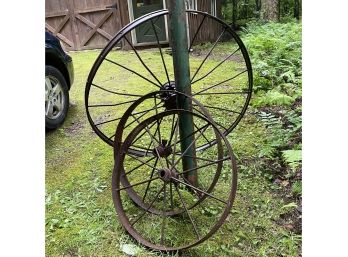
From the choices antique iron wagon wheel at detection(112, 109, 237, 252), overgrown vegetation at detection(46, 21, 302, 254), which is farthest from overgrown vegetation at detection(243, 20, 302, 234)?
antique iron wagon wheel at detection(112, 109, 237, 252)

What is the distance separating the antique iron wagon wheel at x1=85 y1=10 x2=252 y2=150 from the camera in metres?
2.70

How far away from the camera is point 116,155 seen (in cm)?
248

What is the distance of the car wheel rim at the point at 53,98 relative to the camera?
3.76m

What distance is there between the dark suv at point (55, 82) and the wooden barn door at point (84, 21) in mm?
5983

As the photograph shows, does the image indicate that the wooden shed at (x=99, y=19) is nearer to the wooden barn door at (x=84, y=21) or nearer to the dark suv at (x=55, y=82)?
the wooden barn door at (x=84, y=21)

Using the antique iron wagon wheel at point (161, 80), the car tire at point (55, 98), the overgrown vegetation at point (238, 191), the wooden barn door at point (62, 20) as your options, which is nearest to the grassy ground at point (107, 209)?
the overgrown vegetation at point (238, 191)

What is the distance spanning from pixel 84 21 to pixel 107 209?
8583 mm

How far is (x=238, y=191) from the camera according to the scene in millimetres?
2826

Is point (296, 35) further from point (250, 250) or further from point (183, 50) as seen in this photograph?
point (250, 250)

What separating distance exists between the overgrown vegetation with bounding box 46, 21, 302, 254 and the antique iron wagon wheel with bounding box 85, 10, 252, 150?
11.9 inches

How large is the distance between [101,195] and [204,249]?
1029mm

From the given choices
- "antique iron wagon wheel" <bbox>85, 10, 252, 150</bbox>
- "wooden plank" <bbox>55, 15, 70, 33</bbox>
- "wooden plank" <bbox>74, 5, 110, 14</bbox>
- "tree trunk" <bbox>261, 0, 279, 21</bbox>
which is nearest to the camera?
"antique iron wagon wheel" <bbox>85, 10, 252, 150</bbox>

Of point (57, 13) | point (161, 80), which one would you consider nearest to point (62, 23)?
point (57, 13)

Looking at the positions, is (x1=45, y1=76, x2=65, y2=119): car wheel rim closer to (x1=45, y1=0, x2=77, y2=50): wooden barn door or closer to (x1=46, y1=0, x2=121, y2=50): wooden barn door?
(x1=46, y1=0, x2=121, y2=50): wooden barn door
